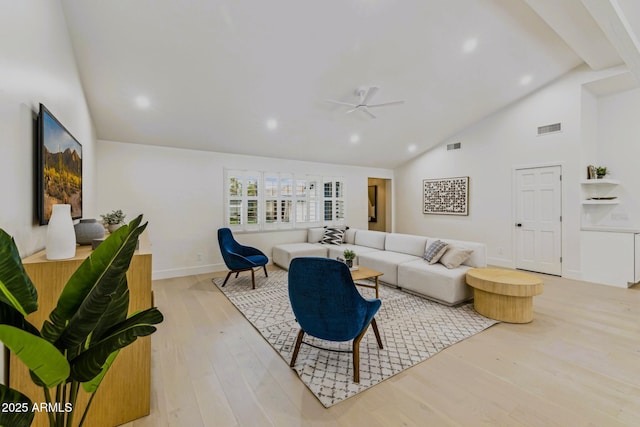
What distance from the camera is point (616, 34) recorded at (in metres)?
2.98

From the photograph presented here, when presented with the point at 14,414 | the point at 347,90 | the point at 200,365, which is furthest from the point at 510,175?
the point at 14,414

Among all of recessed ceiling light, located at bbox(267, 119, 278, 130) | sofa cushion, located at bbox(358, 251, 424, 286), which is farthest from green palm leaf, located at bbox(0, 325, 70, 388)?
recessed ceiling light, located at bbox(267, 119, 278, 130)

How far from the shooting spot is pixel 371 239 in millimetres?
5676

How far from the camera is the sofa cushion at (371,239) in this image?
18.0ft

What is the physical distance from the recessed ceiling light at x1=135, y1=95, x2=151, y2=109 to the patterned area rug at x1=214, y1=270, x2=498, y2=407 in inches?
112

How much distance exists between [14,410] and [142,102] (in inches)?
154

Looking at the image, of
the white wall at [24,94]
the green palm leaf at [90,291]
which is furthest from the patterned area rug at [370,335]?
the white wall at [24,94]

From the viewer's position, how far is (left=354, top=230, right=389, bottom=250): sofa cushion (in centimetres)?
549

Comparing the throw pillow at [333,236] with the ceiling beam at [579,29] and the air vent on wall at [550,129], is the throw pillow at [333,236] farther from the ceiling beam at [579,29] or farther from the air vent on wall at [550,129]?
the ceiling beam at [579,29]

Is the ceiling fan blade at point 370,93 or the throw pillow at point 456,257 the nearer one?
the ceiling fan blade at point 370,93

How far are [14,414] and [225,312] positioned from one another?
2779mm

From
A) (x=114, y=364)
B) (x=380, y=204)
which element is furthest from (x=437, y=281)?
(x=380, y=204)

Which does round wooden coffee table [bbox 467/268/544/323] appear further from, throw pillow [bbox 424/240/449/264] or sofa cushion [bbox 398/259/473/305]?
throw pillow [bbox 424/240/449/264]

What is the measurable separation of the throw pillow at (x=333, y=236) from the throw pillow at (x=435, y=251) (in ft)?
7.31
